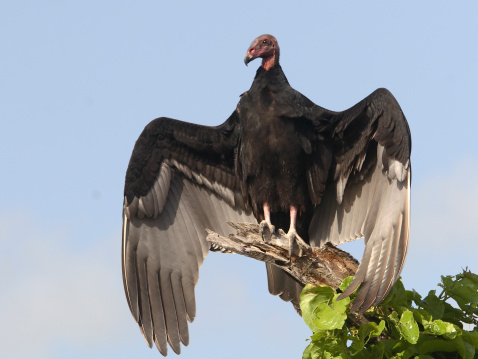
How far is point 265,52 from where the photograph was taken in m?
6.32

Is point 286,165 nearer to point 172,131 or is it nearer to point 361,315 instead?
point 172,131

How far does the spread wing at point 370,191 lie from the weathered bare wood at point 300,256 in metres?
0.13

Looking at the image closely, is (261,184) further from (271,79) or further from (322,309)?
(322,309)

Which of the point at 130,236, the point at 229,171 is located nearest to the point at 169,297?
the point at 130,236

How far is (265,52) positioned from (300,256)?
2.05 meters

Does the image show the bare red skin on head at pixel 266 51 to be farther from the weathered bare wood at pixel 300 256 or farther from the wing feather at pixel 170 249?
the weathered bare wood at pixel 300 256

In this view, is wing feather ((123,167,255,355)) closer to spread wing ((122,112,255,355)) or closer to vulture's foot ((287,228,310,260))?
spread wing ((122,112,255,355))

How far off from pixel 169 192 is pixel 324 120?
1.51 metres

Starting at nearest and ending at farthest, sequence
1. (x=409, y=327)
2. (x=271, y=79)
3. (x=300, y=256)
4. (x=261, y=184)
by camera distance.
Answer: (x=409, y=327) → (x=300, y=256) → (x=261, y=184) → (x=271, y=79)

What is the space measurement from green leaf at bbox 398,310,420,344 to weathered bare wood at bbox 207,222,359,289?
69cm

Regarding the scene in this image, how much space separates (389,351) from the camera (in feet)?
13.7

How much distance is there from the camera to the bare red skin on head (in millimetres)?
6273

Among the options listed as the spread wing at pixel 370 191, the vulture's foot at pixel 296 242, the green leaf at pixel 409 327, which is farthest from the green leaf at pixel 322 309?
the vulture's foot at pixel 296 242

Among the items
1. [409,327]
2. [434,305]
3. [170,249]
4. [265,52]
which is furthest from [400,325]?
[265,52]
